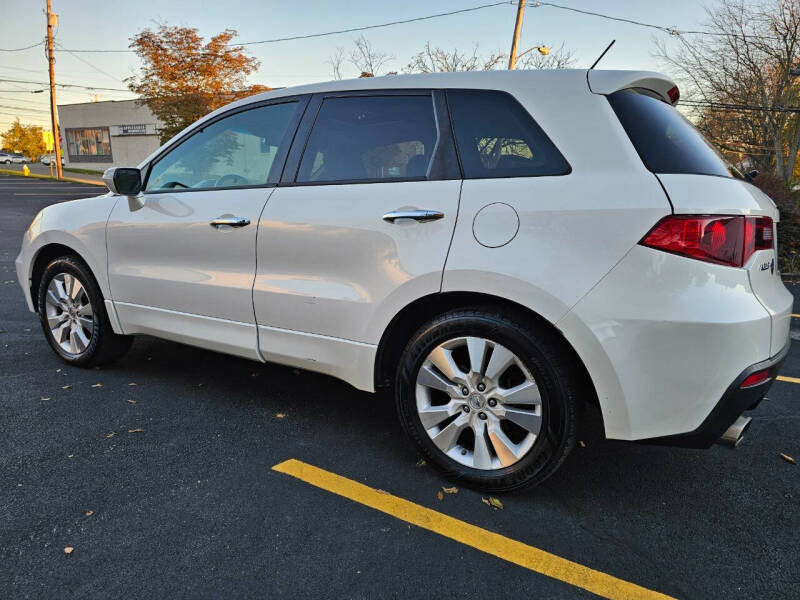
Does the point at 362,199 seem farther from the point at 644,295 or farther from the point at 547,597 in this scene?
the point at 547,597

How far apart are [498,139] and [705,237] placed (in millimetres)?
915

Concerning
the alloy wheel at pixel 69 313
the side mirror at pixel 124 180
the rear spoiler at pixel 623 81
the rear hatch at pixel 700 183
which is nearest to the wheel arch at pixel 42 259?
the alloy wheel at pixel 69 313

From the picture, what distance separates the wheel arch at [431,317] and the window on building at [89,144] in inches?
2293

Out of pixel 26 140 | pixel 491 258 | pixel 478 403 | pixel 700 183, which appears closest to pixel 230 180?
pixel 491 258

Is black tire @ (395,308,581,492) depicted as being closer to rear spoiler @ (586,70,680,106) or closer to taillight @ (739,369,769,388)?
taillight @ (739,369,769,388)

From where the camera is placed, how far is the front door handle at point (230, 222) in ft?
9.72

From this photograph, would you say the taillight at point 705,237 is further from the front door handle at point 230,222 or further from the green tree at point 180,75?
the green tree at point 180,75

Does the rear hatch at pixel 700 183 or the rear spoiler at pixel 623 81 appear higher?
the rear spoiler at pixel 623 81

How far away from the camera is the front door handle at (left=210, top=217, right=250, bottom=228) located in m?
2.96

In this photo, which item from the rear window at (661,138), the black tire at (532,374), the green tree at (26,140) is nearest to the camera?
the rear window at (661,138)

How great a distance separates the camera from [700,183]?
6.70ft

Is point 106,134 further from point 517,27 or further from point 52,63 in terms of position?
point 517,27

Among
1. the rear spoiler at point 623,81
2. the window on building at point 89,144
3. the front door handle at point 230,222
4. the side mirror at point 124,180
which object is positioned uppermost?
the window on building at point 89,144

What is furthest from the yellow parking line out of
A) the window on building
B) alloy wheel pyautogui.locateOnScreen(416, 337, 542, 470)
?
the window on building
